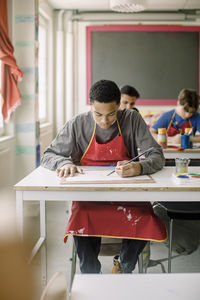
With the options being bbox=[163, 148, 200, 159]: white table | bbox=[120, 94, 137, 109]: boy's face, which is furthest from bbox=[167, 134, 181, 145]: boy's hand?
bbox=[120, 94, 137, 109]: boy's face

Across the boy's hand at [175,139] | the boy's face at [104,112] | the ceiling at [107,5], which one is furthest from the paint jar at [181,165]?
the ceiling at [107,5]

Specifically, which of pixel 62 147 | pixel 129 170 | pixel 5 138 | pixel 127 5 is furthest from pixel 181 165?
pixel 127 5

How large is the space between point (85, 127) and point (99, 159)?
212 millimetres

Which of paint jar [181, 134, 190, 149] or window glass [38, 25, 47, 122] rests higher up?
window glass [38, 25, 47, 122]

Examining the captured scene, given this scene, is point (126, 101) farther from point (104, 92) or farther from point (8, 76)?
point (104, 92)

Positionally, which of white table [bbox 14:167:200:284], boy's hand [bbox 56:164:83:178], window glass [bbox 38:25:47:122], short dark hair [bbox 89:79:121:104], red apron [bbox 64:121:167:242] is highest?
window glass [bbox 38:25:47:122]

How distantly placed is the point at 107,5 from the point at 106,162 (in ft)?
14.2

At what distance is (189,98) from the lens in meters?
3.45

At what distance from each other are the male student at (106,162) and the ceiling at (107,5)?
3.99 meters

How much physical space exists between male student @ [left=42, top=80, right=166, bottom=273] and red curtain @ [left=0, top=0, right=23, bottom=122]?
62.4 inches

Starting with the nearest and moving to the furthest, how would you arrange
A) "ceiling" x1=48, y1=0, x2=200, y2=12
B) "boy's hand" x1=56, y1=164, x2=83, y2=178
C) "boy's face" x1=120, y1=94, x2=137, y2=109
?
1. "boy's hand" x1=56, y1=164, x2=83, y2=178
2. "boy's face" x1=120, y1=94, x2=137, y2=109
3. "ceiling" x1=48, y1=0, x2=200, y2=12

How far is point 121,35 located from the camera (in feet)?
20.2

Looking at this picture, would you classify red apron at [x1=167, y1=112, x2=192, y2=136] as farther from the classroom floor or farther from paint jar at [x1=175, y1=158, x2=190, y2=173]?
paint jar at [x1=175, y1=158, x2=190, y2=173]

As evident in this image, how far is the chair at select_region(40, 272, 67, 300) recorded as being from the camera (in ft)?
1.58
